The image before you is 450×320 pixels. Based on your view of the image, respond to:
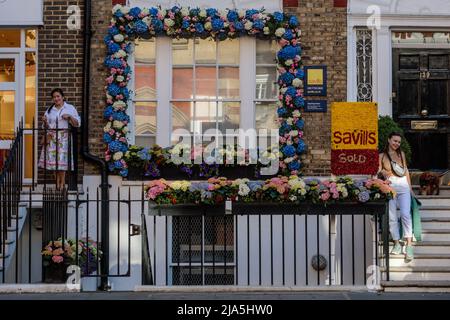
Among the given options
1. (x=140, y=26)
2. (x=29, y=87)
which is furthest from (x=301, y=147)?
(x=29, y=87)

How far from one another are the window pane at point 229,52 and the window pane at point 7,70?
3.33 meters

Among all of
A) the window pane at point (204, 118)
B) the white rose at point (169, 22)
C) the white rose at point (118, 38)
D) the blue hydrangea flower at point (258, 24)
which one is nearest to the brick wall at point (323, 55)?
the blue hydrangea flower at point (258, 24)

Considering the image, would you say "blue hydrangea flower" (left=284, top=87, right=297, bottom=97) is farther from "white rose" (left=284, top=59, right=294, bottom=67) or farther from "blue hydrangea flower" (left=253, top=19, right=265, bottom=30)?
"blue hydrangea flower" (left=253, top=19, right=265, bottom=30)

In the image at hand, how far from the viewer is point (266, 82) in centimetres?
1302

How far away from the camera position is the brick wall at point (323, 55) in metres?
12.7

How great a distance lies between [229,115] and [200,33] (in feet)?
4.48

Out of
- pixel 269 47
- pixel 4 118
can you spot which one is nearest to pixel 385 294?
pixel 269 47

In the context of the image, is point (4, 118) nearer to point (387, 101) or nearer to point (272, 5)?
point (272, 5)

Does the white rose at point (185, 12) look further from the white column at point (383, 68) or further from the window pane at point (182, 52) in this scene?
the white column at point (383, 68)

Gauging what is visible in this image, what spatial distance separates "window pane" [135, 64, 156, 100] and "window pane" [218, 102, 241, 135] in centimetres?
110

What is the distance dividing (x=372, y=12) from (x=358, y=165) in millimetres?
2487

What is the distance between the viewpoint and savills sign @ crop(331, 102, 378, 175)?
12.3 meters

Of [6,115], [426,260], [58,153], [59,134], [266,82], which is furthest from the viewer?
[6,115]

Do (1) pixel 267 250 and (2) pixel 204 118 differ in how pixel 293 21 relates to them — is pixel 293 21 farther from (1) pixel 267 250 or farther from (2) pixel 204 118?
(1) pixel 267 250
